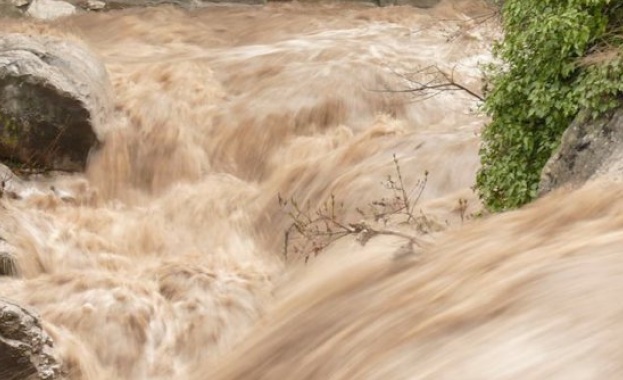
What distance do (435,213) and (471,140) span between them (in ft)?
4.45

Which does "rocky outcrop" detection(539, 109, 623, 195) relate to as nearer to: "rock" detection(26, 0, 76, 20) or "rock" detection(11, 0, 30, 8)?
"rock" detection(26, 0, 76, 20)

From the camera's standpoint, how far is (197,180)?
8070 mm

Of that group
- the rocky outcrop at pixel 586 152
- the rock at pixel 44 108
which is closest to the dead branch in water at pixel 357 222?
the rocky outcrop at pixel 586 152

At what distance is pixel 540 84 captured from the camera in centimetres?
511

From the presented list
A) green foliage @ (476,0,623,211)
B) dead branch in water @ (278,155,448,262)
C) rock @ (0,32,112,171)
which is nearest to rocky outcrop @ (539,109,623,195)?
green foliage @ (476,0,623,211)

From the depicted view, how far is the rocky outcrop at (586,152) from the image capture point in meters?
4.75

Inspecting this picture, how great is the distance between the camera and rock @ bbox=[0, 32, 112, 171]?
7.76 meters

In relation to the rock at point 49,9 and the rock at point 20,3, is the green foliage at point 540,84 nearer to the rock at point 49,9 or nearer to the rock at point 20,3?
the rock at point 49,9

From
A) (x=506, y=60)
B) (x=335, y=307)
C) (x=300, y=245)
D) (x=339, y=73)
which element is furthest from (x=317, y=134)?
(x=335, y=307)

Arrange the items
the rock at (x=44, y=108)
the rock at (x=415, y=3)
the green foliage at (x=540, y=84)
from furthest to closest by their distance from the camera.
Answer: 1. the rock at (x=415, y=3)
2. the rock at (x=44, y=108)
3. the green foliage at (x=540, y=84)

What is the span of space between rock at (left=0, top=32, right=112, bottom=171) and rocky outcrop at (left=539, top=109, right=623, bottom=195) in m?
4.25

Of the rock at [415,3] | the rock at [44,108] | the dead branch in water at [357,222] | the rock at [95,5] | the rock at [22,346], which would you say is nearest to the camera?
the rock at [22,346]

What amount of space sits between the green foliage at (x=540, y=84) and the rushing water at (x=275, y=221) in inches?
21.0

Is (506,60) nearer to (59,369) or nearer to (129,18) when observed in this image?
(59,369)
